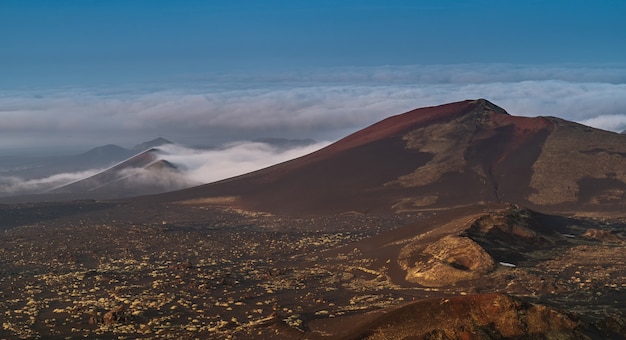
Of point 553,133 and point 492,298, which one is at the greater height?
point 553,133

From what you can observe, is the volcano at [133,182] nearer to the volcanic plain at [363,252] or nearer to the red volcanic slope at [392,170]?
the red volcanic slope at [392,170]

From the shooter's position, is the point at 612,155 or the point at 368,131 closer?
the point at 612,155

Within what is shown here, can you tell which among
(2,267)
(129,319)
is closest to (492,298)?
(129,319)

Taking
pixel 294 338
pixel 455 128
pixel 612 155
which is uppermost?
pixel 455 128

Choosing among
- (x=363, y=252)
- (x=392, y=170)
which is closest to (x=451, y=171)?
(x=392, y=170)

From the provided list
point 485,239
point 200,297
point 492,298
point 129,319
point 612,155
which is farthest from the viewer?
point 612,155

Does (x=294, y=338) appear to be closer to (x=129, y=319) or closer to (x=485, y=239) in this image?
(x=129, y=319)

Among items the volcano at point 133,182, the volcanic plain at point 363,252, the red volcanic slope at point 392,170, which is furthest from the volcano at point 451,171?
the volcano at point 133,182

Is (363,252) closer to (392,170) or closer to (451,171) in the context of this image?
(451,171)
